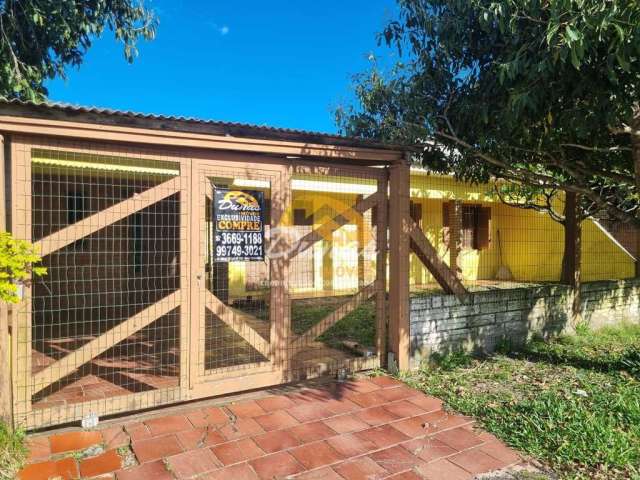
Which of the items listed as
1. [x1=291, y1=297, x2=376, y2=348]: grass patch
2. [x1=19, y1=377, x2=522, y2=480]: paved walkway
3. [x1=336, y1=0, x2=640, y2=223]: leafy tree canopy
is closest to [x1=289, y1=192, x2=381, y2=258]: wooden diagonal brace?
[x1=336, y1=0, x2=640, y2=223]: leafy tree canopy

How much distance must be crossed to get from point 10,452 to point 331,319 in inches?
118

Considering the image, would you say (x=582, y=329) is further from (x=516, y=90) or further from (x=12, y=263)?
(x=12, y=263)

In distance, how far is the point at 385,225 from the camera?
16.5 feet

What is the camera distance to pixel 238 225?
13.9 feet

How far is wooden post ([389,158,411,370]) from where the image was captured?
4996 mm

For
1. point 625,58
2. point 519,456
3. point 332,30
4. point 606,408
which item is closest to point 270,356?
point 519,456

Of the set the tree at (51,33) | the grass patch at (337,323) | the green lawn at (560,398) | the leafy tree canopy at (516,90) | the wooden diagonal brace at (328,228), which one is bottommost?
the green lawn at (560,398)

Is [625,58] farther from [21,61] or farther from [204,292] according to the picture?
[21,61]

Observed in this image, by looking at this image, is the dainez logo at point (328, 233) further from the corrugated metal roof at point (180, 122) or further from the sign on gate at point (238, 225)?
the corrugated metal roof at point (180, 122)

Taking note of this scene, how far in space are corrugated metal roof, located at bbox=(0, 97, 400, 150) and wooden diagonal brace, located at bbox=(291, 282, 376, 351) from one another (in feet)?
5.47

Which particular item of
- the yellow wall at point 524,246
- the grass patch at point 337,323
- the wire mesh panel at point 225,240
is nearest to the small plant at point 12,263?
the wire mesh panel at point 225,240

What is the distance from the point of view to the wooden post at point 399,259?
500 centimetres

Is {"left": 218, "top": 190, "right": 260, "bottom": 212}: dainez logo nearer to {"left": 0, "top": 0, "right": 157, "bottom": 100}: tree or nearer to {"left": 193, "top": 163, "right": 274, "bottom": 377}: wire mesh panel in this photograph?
{"left": 193, "top": 163, "right": 274, "bottom": 377}: wire mesh panel

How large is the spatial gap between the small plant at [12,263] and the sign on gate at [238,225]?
146 cm
